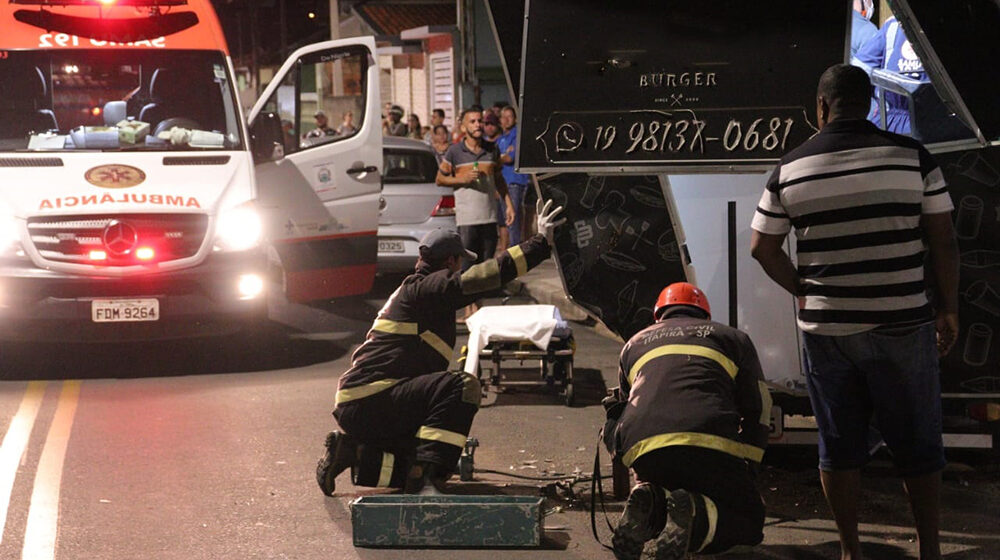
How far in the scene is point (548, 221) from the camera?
7.09 meters

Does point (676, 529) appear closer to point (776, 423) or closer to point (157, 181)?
point (776, 423)

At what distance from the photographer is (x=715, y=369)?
5832 millimetres

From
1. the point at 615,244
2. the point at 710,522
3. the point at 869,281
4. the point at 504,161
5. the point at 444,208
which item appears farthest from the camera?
the point at 444,208

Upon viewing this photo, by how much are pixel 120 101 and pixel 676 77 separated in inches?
241

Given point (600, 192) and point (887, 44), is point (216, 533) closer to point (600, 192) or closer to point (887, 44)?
point (600, 192)

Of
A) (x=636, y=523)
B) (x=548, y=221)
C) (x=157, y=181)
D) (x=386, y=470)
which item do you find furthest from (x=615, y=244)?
(x=157, y=181)

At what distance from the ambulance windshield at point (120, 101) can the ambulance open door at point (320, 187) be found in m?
0.38

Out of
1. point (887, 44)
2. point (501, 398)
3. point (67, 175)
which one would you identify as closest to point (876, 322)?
point (887, 44)

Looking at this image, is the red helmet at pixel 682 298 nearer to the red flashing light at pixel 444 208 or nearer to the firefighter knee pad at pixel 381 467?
the firefighter knee pad at pixel 381 467

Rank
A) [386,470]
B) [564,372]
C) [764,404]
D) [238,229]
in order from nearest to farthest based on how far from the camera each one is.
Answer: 1. [764,404]
2. [386,470]
3. [564,372]
4. [238,229]

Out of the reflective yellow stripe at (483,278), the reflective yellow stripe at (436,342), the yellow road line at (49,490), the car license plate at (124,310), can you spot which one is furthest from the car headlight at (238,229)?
the reflective yellow stripe at (483,278)

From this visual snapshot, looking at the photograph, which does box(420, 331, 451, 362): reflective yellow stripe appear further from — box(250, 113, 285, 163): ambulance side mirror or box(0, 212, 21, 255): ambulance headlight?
box(250, 113, 285, 163): ambulance side mirror

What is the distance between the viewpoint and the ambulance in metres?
10.4

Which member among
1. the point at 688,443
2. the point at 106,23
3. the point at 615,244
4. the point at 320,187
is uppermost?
the point at 106,23
